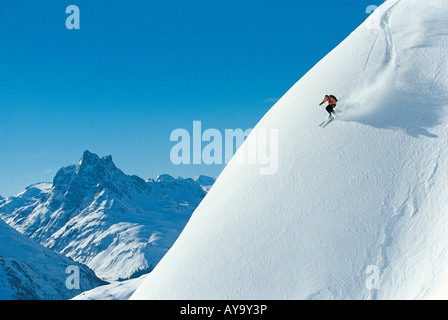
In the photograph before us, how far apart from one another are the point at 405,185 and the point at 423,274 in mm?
4238

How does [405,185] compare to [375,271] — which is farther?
[405,185]

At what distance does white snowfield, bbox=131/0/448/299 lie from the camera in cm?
1511

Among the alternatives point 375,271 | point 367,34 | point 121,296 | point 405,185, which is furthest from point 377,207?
point 121,296

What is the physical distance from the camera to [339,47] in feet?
89.0

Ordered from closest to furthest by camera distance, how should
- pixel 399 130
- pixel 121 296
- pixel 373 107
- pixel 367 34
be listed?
pixel 399 130, pixel 373 107, pixel 367 34, pixel 121 296

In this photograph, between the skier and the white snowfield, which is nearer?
the white snowfield

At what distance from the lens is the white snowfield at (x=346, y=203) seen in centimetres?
1511

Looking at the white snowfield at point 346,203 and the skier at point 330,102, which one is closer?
the white snowfield at point 346,203

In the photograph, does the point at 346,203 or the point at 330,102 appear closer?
the point at 346,203

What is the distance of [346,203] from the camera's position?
56.4 ft

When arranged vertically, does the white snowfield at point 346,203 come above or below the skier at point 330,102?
below

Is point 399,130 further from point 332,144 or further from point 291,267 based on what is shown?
point 291,267

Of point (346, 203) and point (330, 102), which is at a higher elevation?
point (330, 102)

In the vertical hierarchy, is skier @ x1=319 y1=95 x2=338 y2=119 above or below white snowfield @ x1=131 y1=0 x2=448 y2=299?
above
